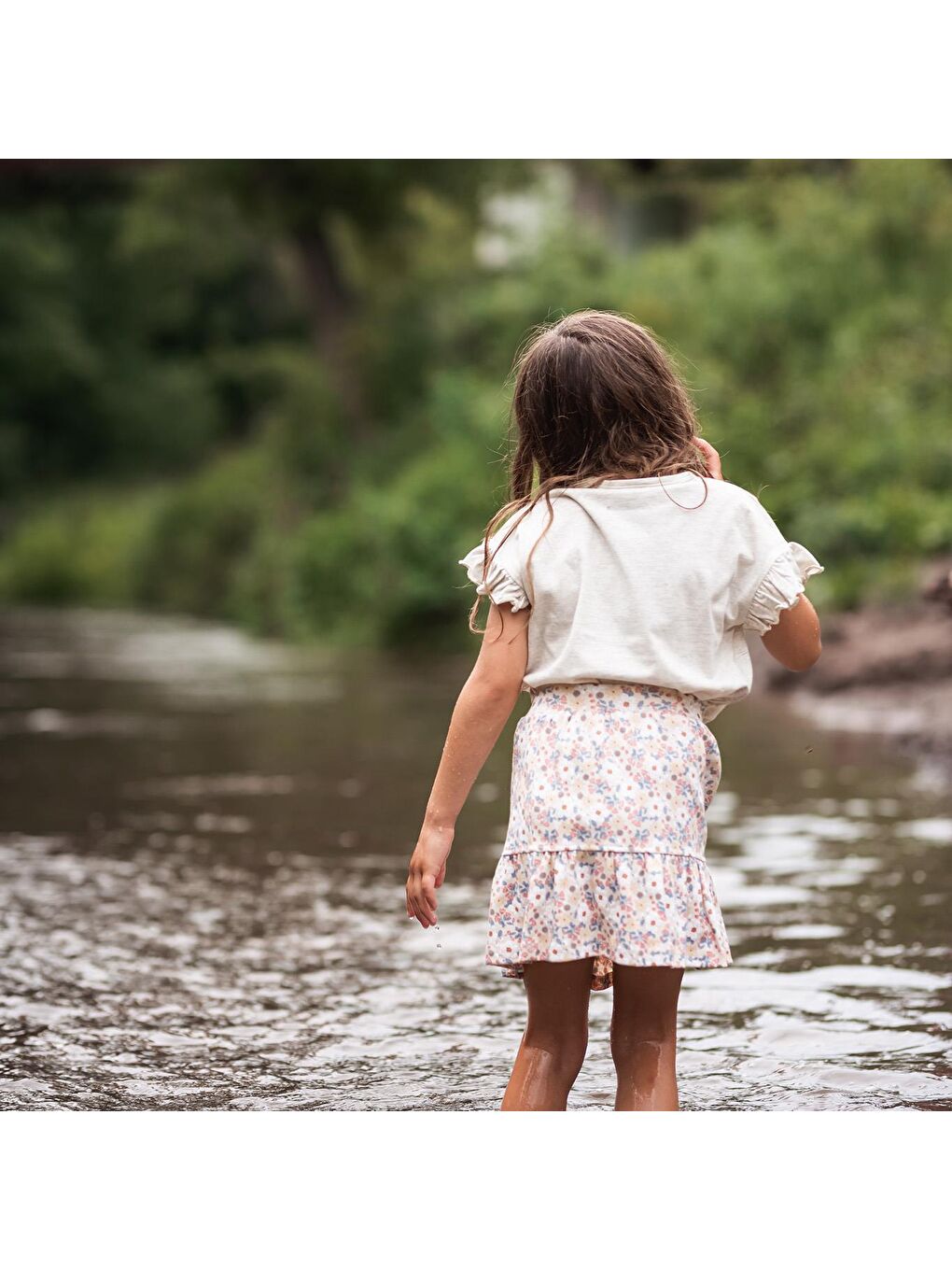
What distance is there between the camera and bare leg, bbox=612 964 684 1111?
2668 mm

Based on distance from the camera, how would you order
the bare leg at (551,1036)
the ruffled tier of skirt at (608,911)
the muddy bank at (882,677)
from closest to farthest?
the ruffled tier of skirt at (608,911)
the bare leg at (551,1036)
the muddy bank at (882,677)

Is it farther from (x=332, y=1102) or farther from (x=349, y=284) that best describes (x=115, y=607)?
(x=332, y=1102)

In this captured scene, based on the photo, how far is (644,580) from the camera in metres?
2.69

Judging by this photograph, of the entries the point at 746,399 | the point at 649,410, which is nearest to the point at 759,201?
the point at 746,399

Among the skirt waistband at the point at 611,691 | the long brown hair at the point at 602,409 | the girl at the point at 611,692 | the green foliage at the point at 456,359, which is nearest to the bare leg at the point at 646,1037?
the girl at the point at 611,692

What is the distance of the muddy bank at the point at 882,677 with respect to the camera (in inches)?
336

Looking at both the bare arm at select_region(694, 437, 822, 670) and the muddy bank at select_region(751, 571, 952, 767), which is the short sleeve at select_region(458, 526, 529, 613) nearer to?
the bare arm at select_region(694, 437, 822, 670)

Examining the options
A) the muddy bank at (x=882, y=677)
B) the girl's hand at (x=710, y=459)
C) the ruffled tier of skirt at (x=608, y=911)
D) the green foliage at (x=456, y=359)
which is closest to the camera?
the ruffled tier of skirt at (x=608, y=911)

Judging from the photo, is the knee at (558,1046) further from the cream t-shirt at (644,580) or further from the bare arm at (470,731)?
the cream t-shirt at (644,580)

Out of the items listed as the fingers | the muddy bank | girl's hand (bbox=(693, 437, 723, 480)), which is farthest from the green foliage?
the fingers

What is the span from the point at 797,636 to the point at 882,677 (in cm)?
687

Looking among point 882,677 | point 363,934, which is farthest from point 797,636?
point 882,677

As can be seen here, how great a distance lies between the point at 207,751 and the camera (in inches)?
334

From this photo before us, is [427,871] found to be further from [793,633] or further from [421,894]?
[793,633]
